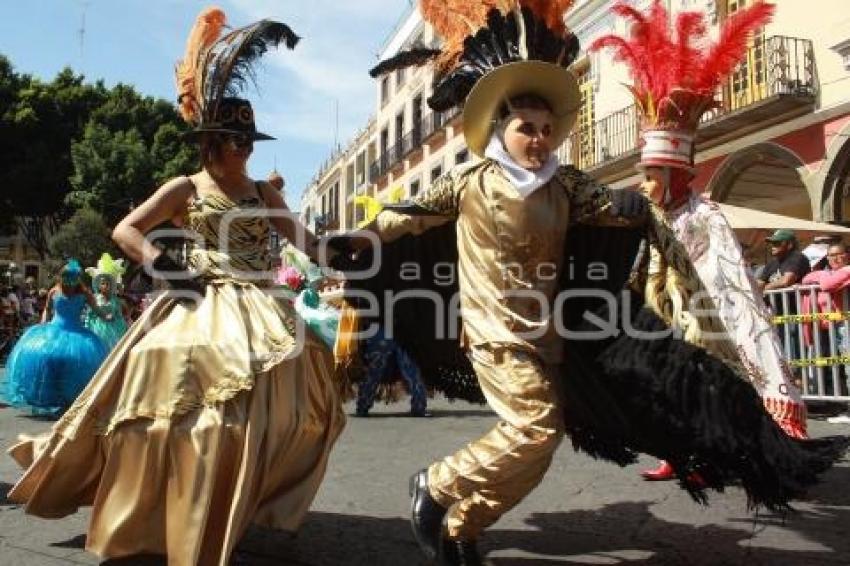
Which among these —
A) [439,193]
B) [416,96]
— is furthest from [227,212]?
[416,96]

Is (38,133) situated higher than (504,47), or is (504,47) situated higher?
(38,133)

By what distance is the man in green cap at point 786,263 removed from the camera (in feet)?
27.6

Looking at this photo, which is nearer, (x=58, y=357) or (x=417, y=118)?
(x=58, y=357)

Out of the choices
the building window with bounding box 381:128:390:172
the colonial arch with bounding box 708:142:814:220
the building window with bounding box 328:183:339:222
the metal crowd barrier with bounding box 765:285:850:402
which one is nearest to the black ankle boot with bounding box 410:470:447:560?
the metal crowd barrier with bounding box 765:285:850:402

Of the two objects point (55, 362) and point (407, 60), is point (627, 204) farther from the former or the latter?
point (55, 362)

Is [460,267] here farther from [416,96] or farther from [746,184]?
[416,96]

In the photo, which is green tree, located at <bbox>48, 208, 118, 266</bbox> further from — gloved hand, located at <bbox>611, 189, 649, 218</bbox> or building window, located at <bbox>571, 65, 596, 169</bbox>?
gloved hand, located at <bbox>611, 189, 649, 218</bbox>

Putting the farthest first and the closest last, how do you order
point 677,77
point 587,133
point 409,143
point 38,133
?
1. point 409,143
2. point 38,133
3. point 587,133
4. point 677,77

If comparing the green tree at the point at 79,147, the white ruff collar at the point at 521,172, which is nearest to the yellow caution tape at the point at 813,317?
the white ruff collar at the point at 521,172

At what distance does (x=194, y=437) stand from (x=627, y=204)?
6.12 ft

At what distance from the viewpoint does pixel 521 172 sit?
320cm

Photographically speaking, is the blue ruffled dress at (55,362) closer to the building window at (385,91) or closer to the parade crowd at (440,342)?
the parade crowd at (440,342)

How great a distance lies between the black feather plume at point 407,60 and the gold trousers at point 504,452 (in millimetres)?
1754

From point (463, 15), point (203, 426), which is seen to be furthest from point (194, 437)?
point (463, 15)
